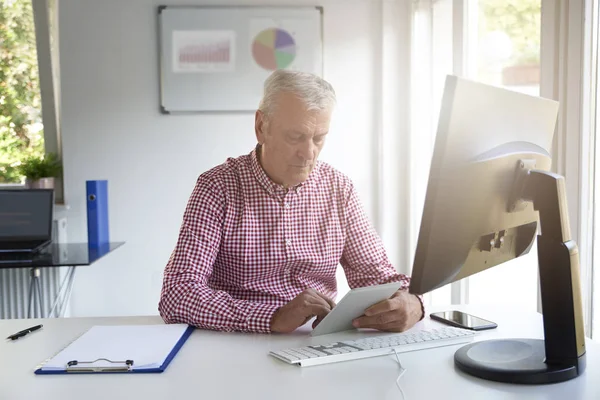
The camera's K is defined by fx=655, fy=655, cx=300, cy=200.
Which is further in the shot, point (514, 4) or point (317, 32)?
point (317, 32)

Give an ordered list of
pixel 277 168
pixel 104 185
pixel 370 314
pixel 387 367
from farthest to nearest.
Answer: pixel 104 185
pixel 277 168
pixel 370 314
pixel 387 367

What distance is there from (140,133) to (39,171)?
0.63m

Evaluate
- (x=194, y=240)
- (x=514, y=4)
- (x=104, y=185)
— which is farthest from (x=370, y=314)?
(x=104, y=185)

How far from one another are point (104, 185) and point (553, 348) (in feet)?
9.03

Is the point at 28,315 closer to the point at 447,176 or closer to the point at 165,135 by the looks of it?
the point at 165,135

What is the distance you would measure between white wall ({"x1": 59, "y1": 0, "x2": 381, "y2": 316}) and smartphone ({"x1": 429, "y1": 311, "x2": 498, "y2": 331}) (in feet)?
7.04

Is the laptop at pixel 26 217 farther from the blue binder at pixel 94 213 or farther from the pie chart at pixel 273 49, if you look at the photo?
the pie chart at pixel 273 49

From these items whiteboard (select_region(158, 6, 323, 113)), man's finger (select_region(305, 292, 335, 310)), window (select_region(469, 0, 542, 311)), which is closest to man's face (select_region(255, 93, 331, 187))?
man's finger (select_region(305, 292, 335, 310))

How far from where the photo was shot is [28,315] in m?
3.51

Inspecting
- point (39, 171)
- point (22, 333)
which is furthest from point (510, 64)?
point (39, 171)

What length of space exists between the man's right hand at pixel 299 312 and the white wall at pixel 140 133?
2305mm

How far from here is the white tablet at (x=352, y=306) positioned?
54.4 inches

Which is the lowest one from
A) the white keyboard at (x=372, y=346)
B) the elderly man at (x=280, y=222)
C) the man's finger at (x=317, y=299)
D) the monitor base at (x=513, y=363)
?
the white keyboard at (x=372, y=346)

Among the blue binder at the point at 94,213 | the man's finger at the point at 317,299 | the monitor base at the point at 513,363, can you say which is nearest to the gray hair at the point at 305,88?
the man's finger at the point at 317,299
